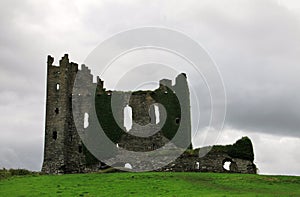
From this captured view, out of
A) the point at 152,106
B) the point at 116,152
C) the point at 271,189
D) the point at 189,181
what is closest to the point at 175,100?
the point at 152,106

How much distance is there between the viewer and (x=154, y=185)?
4469cm

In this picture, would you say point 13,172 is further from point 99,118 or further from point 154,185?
point 154,185

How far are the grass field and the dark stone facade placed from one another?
1748 centimetres

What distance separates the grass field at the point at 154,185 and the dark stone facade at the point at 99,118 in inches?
688

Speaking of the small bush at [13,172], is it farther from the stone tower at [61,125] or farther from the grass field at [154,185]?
the stone tower at [61,125]

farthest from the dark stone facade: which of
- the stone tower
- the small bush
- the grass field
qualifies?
the grass field

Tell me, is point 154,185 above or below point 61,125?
below

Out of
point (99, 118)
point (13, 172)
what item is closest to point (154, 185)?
point (13, 172)

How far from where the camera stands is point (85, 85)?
249 feet

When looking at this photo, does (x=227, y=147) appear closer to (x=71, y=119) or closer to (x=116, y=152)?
(x=116, y=152)

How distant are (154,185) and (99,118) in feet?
101

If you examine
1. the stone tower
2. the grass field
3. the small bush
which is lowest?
the grass field

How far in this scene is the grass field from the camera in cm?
4078

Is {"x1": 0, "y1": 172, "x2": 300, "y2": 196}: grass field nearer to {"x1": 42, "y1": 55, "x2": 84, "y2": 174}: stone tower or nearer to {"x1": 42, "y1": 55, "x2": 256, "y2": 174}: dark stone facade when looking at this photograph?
{"x1": 42, "y1": 55, "x2": 84, "y2": 174}: stone tower
